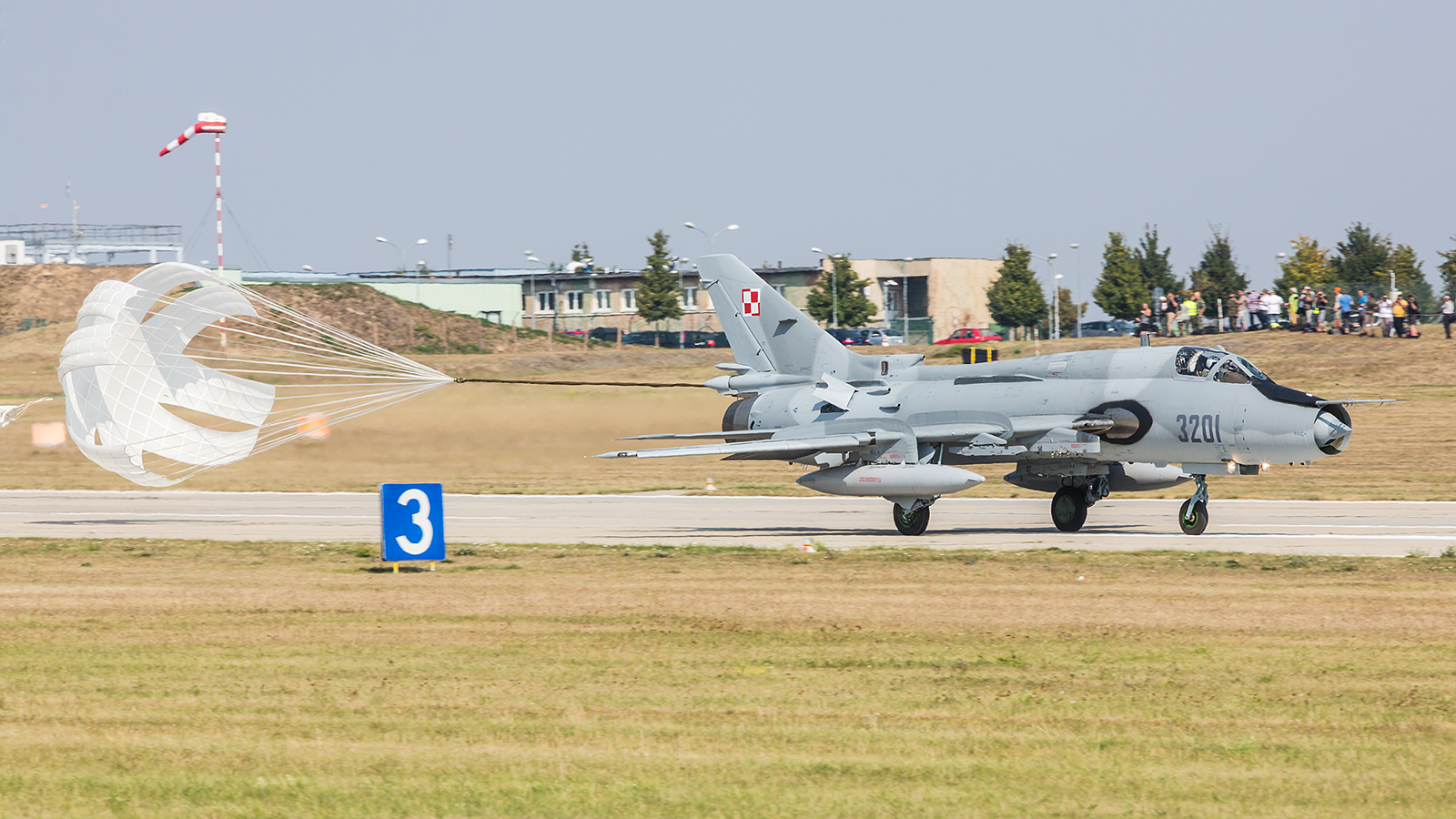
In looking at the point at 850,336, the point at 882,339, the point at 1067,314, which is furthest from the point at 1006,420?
the point at 1067,314

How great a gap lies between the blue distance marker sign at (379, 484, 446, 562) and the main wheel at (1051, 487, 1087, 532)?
→ 9657 millimetres

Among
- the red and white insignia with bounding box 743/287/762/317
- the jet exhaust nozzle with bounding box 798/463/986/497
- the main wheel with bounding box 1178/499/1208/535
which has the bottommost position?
the main wheel with bounding box 1178/499/1208/535

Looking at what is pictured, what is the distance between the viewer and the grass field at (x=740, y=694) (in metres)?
7.05

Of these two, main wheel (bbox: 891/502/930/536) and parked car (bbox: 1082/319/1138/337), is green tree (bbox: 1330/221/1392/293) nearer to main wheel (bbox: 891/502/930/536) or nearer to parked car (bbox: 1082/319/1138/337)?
parked car (bbox: 1082/319/1138/337)

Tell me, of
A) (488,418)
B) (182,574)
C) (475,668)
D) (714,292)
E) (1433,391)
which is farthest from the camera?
(1433,391)

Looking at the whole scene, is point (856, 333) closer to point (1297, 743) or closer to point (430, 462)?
point (430, 462)

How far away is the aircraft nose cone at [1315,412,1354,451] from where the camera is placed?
1834 centimetres

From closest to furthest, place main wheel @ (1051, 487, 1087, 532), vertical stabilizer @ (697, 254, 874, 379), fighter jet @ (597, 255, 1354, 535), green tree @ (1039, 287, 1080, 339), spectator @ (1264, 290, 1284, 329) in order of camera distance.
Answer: fighter jet @ (597, 255, 1354, 535), main wheel @ (1051, 487, 1087, 532), vertical stabilizer @ (697, 254, 874, 379), spectator @ (1264, 290, 1284, 329), green tree @ (1039, 287, 1080, 339)

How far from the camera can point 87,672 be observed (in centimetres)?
1032

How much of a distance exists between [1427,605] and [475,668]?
333 inches

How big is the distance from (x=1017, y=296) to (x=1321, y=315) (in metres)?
38.1

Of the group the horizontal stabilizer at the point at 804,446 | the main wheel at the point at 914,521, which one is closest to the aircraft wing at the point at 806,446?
the horizontal stabilizer at the point at 804,446

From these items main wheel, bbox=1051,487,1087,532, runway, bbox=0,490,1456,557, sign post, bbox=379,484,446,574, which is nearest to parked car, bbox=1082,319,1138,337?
runway, bbox=0,490,1456,557

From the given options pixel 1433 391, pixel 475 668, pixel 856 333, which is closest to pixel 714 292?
pixel 475 668
